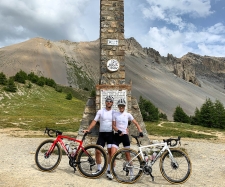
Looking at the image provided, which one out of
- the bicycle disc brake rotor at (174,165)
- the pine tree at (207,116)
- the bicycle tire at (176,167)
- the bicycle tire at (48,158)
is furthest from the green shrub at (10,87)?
the bicycle disc brake rotor at (174,165)

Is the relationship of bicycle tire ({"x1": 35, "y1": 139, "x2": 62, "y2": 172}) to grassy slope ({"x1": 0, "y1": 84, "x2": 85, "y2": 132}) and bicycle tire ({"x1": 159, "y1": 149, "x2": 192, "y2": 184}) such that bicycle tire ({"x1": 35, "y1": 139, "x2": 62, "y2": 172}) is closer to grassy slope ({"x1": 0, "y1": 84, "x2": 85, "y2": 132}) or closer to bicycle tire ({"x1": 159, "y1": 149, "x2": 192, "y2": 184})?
bicycle tire ({"x1": 159, "y1": 149, "x2": 192, "y2": 184})

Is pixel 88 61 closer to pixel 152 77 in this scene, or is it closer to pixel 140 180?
pixel 152 77

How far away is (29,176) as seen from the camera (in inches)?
243

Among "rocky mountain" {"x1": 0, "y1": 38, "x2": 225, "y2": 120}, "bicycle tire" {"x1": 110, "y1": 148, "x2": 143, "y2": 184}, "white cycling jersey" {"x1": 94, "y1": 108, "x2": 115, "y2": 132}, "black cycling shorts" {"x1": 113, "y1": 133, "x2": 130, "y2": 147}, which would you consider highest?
"rocky mountain" {"x1": 0, "y1": 38, "x2": 225, "y2": 120}

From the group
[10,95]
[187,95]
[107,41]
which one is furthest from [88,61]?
[107,41]

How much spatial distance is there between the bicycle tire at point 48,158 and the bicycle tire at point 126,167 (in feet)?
5.13

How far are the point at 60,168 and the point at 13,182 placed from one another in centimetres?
164

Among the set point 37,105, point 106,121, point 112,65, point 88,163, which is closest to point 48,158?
point 88,163

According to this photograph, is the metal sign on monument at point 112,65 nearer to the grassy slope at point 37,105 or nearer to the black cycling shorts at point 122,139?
the black cycling shorts at point 122,139

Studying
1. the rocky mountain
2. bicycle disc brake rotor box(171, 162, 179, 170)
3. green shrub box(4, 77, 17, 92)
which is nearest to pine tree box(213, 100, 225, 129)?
bicycle disc brake rotor box(171, 162, 179, 170)

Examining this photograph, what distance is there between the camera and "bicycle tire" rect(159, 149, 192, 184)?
20.1ft

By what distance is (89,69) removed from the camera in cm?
12156

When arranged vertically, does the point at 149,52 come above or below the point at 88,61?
above

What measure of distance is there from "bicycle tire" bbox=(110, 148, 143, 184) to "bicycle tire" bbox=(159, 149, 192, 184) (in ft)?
1.88
